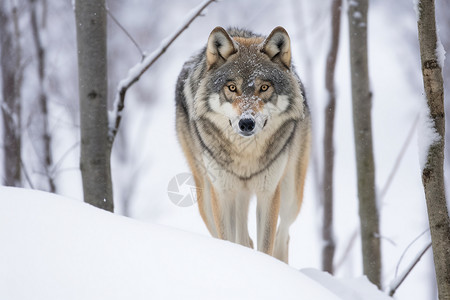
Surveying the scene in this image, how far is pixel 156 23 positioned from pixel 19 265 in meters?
12.5

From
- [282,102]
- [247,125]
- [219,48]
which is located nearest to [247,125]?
[247,125]

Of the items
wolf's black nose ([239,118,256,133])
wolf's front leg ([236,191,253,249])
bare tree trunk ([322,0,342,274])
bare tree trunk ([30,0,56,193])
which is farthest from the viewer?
bare tree trunk ([30,0,56,193])

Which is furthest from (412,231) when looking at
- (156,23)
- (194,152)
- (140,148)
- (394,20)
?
(194,152)

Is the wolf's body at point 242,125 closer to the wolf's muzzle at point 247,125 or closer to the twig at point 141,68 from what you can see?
the wolf's muzzle at point 247,125

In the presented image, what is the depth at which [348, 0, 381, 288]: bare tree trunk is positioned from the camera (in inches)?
180

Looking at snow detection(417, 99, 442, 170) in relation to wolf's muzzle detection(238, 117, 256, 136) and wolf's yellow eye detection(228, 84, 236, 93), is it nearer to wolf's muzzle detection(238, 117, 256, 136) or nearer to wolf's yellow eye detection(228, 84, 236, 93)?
wolf's muzzle detection(238, 117, 256, 136)

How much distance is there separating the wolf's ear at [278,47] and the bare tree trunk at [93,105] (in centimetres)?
123

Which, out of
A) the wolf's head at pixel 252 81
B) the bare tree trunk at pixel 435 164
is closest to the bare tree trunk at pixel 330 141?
the wolf's head at pixel 252 81

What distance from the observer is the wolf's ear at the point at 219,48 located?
4.17 metres

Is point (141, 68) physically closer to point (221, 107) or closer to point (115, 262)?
point (221, 107)

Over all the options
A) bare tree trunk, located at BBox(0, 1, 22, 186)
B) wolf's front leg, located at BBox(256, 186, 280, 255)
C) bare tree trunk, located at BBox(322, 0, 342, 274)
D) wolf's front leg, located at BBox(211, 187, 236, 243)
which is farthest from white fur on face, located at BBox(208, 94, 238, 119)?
bare tree trunk, located at BBox(0, 1, 22, 186)

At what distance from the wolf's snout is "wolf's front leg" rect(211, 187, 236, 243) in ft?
2.60

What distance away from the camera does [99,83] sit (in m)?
3.69

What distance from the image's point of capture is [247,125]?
12.6 ft
